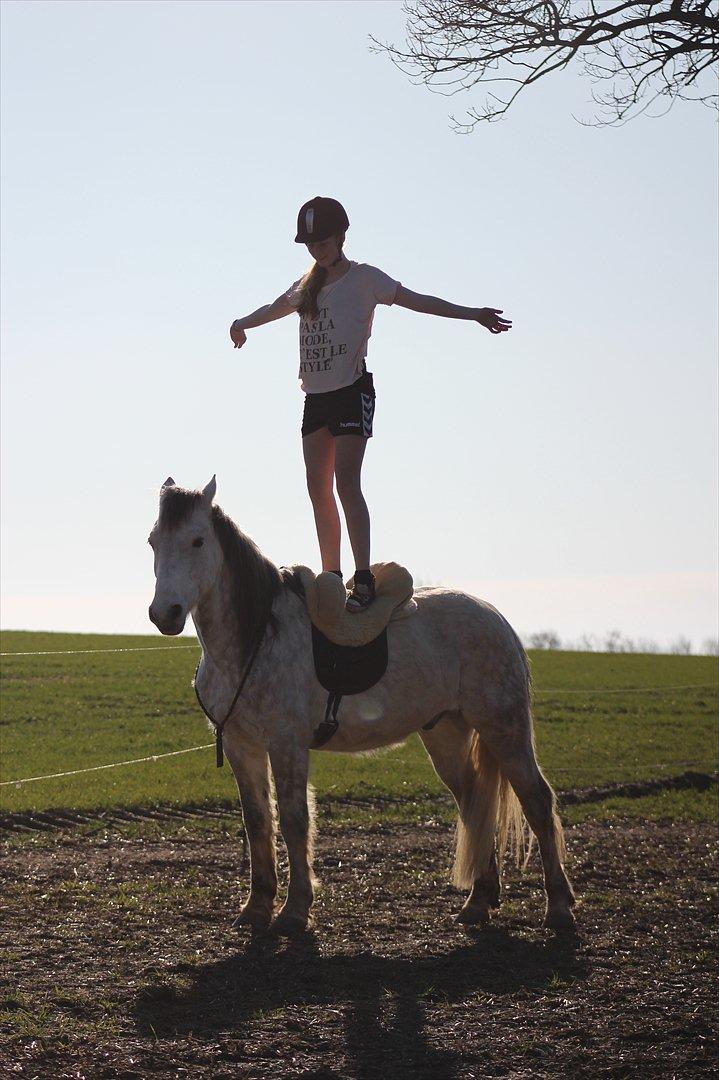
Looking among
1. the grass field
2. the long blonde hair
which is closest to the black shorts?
the long blonde hair

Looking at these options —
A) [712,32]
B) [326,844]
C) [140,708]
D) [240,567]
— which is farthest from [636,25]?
[140,708]

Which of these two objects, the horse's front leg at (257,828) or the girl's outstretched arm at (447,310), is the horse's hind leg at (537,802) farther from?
the girl's outstretched arm at (447,310)

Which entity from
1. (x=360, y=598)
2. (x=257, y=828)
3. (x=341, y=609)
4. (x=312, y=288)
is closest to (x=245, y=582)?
(x=341, y=609)

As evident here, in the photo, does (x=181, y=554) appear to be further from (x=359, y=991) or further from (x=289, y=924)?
(x=359, y=991)

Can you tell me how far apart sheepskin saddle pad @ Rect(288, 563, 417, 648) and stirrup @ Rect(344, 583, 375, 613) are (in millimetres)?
23

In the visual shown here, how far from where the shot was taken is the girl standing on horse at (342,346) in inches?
283

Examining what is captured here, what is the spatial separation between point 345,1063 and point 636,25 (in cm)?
556

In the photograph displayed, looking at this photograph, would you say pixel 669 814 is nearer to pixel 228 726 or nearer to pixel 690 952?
pixel 690 952

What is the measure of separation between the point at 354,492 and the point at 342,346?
825mm

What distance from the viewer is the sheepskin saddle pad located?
7.10 m

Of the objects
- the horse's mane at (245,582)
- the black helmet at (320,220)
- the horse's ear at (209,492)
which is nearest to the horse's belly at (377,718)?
the horse's mane at (245,582)

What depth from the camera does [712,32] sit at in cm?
701

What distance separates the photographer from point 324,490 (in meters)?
7.46

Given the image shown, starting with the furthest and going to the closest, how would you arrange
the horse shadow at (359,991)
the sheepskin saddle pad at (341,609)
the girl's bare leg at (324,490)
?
the girl's bare leg at (324,490) → the sheepskin saddle pad at (341,609) → the horse shadow at (359,991)
